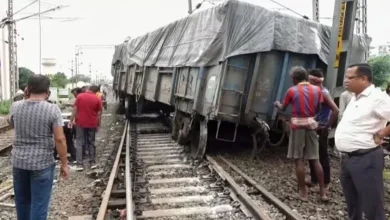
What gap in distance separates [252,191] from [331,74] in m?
2.85

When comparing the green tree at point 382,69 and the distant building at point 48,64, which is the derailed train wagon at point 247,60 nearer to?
the green tree at point 382,69

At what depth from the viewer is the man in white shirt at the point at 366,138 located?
373 cm

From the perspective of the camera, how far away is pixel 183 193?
661cm

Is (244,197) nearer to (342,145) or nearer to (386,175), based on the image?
(342,145)

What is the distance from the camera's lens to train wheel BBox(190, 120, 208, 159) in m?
8.94

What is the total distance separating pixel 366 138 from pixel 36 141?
2.95 m

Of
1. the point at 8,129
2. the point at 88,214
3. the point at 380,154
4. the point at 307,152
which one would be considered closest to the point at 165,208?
the point at 88,214

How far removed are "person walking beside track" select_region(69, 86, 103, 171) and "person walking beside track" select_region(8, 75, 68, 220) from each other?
4.65 metres

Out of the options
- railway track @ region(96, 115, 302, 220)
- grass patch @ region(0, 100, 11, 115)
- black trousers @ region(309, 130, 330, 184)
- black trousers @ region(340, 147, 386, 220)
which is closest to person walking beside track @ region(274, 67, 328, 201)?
black trousers @ region(309, 130, 330, 184)

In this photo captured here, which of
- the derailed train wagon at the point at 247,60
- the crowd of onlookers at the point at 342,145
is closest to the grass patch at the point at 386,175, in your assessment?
the derailed train wagon at the point at 247,60

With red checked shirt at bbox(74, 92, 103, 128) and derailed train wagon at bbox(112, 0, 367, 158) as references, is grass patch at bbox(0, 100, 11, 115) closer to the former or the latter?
red checked shirt at bbox(74, 92, 103, 128)

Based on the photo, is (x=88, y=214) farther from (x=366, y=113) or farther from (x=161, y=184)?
(x=366, y=113)

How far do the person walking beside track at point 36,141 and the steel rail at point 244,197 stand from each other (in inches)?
91.1

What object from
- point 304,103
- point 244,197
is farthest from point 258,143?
point 304,103
